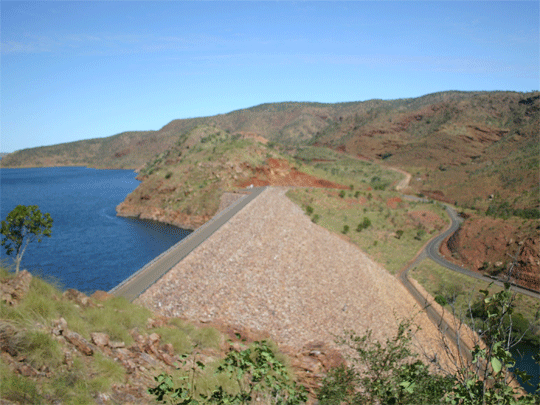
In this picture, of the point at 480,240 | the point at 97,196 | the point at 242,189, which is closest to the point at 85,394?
the point at 480,240

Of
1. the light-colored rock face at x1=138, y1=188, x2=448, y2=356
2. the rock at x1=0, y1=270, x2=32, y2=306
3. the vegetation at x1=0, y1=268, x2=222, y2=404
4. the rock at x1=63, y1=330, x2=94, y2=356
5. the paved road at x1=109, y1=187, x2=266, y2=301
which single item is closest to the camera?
the vegetation at x1=0, y1=268, x2=222, y2=404

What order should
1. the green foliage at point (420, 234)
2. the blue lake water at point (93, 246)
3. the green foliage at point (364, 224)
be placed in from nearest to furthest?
the blue lake water at point (93, 246) → the green foliage at point (364, 224) → the green foliage at point (420, 234)

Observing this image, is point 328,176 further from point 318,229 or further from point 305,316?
point 305,316

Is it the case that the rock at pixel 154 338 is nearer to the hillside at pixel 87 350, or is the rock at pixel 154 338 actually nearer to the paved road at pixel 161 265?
the hillside at pixel 87 350

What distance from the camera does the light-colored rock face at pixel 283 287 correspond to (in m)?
15.2

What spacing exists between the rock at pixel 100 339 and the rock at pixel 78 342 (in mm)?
600

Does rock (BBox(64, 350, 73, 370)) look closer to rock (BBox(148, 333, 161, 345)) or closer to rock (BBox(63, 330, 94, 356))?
rock (BBox(63, 330, 94, 356))

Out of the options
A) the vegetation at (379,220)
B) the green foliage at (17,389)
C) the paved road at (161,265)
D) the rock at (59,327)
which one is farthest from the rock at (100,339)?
A: the vegetation at (379,220)

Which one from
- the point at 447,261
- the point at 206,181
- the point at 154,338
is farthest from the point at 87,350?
the point at 206,181

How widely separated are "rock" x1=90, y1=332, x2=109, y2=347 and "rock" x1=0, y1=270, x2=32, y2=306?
6.05 ft

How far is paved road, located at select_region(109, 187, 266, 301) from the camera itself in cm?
1552

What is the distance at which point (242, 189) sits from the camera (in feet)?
141

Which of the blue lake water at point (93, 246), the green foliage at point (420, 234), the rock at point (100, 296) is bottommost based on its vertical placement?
the green foliage at point (420, 234)

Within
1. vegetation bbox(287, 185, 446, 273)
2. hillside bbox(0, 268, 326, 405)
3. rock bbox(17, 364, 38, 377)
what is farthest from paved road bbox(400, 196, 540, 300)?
rock bbox(17, 364, 38, 377)
